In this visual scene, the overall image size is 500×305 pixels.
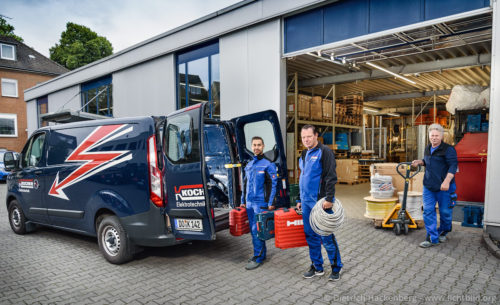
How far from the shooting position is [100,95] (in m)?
16.0

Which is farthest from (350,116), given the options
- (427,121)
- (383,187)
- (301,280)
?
(301,280)

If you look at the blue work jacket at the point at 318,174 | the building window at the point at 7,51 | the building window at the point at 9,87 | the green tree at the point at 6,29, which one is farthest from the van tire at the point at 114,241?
the green tree at the point at 6,29

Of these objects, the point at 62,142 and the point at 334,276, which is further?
the point at 62,142

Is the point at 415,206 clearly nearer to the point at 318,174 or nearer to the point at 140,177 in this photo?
the point at 318,174

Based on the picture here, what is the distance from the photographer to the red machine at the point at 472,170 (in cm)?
667

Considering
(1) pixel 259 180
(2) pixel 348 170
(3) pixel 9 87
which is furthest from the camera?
(3) pixel 9 87

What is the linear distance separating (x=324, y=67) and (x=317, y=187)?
9.17 m

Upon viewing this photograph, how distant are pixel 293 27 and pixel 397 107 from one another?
16.6 meters

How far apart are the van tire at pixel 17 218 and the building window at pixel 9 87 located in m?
25.7

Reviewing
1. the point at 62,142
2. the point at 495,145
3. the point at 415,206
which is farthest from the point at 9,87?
the point at 495,145

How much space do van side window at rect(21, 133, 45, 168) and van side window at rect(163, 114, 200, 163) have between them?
2.95m

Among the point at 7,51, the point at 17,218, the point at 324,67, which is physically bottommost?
the point at 17,218

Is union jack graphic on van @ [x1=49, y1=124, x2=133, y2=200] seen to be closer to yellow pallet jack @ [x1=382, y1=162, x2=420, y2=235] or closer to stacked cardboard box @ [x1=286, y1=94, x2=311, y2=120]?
yellow pallet jack @ [x1=382, y1=162, x2=420, y2=235]

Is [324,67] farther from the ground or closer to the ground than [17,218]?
farther from the ground
